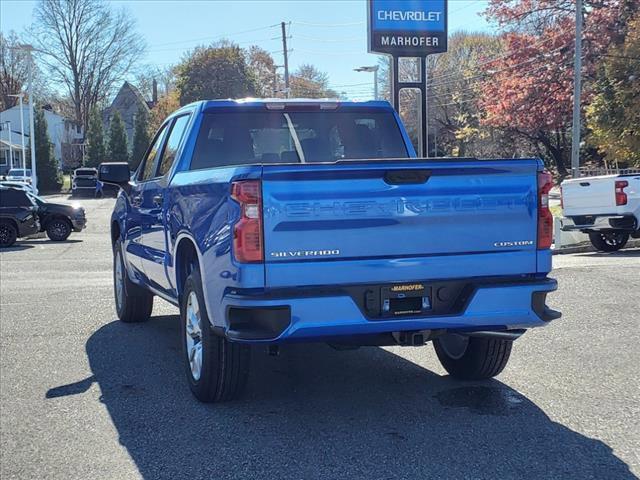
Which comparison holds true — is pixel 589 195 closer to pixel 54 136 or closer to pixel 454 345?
pixel 454 345

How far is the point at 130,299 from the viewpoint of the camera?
26.6ft

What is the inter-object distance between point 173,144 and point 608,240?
38.7ft

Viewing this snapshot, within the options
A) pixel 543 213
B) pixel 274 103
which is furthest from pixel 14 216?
pixel 543 213

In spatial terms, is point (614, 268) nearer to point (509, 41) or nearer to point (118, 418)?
point (118, 418)

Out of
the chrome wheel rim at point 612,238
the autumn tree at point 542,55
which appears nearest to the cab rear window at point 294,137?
the chrome wheel rim at point 612,238

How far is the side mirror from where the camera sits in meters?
7.41

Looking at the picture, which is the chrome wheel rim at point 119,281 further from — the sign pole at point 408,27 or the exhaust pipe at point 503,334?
the sign pole at point 408,27

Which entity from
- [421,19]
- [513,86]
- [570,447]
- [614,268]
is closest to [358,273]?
[570,447]

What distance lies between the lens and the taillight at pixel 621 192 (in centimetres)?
1441

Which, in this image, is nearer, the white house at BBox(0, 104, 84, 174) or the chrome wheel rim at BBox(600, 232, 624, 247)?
the chrome wheel rim at BBox(600, 232, 624, 247)

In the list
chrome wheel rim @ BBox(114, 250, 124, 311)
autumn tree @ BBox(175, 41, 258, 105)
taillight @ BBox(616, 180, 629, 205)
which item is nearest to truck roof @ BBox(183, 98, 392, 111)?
chrome wheel rim @ BBox(114, 250, 124, 311)

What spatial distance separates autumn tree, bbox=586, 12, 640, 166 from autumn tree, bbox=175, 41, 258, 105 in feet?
113

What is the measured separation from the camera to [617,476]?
12.8ft

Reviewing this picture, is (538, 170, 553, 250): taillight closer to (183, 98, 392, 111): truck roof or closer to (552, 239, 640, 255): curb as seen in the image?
(183, 98, 392, 111): truck roof
